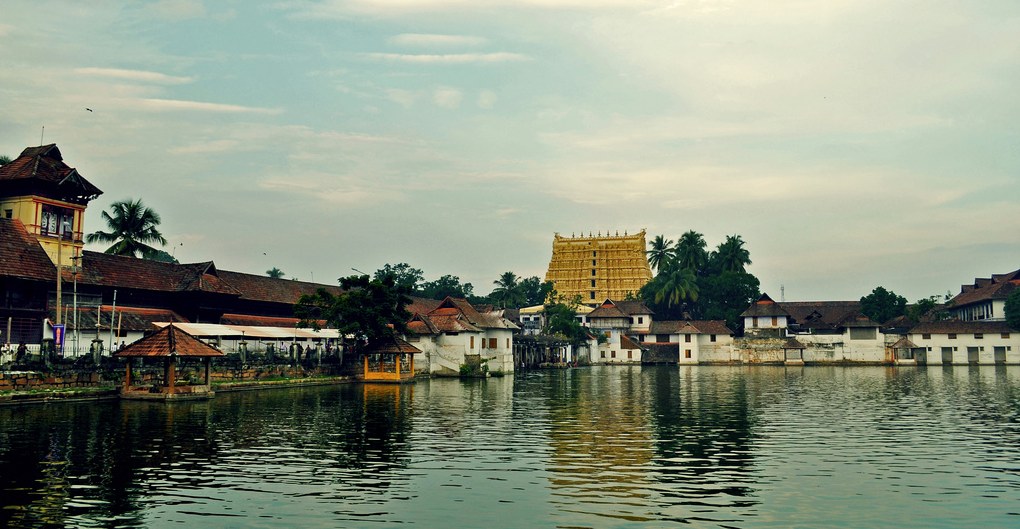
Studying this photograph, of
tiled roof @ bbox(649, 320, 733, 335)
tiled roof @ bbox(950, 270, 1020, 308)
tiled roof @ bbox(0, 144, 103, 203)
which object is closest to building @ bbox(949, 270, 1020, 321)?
tiled roof @ bbox(950, 270, 1020, 308)

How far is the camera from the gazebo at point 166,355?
36.8 meters

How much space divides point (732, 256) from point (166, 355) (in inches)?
3922

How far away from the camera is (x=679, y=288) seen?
117 meters

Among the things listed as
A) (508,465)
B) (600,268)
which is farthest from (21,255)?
(600,268)

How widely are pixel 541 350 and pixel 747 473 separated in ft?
255

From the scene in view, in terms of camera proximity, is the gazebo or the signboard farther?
the signboard

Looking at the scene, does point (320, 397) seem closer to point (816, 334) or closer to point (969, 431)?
point (969, 431)

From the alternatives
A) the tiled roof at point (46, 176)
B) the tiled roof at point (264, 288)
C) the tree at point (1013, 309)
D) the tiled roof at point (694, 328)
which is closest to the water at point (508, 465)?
the tiled roof at point (46, 176)

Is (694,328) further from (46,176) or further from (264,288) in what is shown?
(46,176)

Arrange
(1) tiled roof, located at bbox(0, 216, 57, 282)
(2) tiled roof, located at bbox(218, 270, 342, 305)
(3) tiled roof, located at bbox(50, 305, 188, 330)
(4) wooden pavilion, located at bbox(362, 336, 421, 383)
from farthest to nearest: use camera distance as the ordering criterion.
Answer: (2) tiled roof, located at bbox(218, 270, 342, 305)
(4) wooden pavilion, located at bbox(362, 336, 421, 383)
(3) tiled roof, located at bbox(50, 305, 188, 330)
(1) tiled roof, located at bbox(0, 216, 57, 282)

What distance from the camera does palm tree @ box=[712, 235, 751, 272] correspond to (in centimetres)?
12225

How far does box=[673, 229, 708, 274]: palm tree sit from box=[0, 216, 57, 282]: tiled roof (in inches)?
3733

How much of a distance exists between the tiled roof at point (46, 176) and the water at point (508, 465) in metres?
19.0

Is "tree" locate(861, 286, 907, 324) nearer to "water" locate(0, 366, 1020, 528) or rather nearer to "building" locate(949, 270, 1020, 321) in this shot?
"building" locate(949, 270, 1020, 321)
